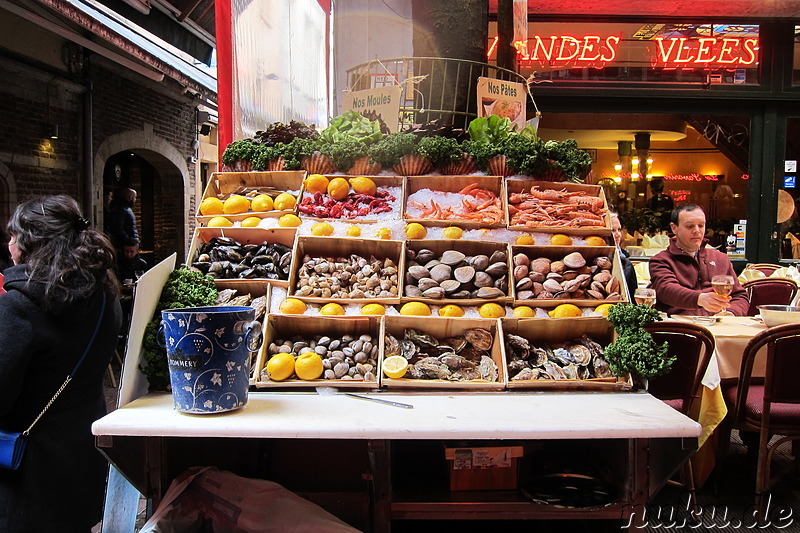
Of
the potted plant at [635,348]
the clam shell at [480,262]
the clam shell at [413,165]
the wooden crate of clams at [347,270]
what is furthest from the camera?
the clam shell at [413,165]

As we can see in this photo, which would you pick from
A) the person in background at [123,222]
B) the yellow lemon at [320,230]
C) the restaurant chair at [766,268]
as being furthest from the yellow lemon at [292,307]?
the person in background at [123,222]

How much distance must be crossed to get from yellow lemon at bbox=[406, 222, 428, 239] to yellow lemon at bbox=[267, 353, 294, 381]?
89 cm

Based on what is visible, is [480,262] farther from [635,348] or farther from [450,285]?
[635,348]

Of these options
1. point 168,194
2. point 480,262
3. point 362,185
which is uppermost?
point 168,194

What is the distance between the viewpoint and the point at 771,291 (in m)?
5.14

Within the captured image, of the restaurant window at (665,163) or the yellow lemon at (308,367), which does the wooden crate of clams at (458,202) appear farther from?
the restaurant window at (665,163)

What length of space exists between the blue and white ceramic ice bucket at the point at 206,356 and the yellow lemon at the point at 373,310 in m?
0.70

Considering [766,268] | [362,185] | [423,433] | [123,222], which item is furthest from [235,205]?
[766,268]

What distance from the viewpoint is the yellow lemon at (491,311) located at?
96.8 inches

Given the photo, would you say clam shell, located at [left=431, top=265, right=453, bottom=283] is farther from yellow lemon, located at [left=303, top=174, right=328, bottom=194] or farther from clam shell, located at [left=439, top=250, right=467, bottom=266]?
yellow lemon, located at [left=303, top=174, right=328, bottom=194]

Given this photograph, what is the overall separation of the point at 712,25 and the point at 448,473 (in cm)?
809

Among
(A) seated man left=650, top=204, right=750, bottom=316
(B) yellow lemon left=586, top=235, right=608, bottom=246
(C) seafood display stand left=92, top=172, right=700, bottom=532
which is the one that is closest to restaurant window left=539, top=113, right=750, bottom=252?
(A) seated man left=650, top=204, right=750, bottom=316

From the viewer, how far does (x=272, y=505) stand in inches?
78.0

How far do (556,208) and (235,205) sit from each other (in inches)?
60.2
